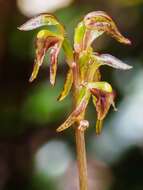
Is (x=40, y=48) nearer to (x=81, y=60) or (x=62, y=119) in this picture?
(x=81, y=60)

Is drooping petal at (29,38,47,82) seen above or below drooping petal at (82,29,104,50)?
below

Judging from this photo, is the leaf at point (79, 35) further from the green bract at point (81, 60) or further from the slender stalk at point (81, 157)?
the slender stalk at point (81, 157)

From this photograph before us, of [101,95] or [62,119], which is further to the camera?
[62,119]

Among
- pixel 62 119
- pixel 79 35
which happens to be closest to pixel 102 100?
pixel 79 35

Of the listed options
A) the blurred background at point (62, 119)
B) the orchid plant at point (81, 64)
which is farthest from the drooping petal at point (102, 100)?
the blurred background at point (62, 119)

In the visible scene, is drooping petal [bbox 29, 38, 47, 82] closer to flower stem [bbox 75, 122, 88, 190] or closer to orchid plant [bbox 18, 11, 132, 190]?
orchid plant [bbox 18, 11, 132, 190]

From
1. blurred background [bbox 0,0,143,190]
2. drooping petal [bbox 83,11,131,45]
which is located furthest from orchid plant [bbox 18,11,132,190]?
blurred background [bbox 0,0,143,190]
